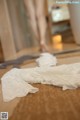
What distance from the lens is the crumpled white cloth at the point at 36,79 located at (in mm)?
920

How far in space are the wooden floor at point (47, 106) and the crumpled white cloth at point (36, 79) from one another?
0.10 feet

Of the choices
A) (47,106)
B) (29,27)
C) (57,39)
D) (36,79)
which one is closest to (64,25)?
(57,39)

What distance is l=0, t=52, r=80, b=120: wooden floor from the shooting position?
0.71 meters

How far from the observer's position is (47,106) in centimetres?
78

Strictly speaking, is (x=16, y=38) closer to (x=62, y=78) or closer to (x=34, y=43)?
(x=34, y=43)

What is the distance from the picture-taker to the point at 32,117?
71 cm

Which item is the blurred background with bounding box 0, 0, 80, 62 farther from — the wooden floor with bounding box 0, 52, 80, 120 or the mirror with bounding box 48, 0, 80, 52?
the wooden floor with bounding box 0, 52, 80, 120

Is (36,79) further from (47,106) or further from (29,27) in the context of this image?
A: (29,27)

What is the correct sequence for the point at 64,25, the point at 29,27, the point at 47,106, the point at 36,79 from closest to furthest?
the point at 47,106, the point at 36,79, the point at 29,27, the point at 64,25

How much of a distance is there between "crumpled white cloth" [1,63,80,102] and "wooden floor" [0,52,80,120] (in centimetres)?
3

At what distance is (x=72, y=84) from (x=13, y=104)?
0.86 ft

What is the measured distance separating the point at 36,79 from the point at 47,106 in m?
0.28

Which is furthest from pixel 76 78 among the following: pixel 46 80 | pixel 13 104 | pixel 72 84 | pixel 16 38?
pixel 16 38

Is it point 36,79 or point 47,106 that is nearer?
point 47,106
